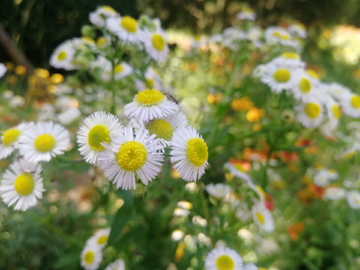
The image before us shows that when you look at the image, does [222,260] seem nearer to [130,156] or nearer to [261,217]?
[261,217]

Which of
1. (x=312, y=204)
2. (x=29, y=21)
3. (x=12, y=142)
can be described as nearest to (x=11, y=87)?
(x=29, y=21)

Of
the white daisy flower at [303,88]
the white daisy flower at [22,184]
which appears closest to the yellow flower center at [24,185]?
the white daisy flower at [22,184]

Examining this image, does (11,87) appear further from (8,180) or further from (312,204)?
(312,204)

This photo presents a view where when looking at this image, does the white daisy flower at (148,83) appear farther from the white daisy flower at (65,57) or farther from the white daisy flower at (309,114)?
the white daisy flower at (309,114)

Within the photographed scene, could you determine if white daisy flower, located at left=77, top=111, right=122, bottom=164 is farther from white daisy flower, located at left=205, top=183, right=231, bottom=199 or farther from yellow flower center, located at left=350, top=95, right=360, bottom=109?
yellow flower center, located at left=350, top=95, right=360, bottom=109

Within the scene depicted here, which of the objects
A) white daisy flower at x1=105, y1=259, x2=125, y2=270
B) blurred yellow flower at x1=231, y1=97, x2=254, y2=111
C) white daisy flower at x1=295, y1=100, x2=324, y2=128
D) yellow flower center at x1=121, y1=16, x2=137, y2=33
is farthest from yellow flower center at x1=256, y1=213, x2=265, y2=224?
blurred yellow flower at x1=231, y1=97, x2=254, y2=111

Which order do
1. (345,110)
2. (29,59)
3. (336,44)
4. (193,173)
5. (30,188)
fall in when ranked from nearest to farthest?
(193,173) → (30,188) → (345,110) → (29,59) → (336,44)
